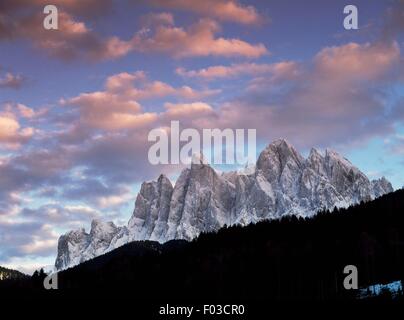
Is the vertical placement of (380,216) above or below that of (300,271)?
above

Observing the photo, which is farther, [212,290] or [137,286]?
[137,286]

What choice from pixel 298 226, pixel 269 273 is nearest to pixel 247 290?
pixel 269 273

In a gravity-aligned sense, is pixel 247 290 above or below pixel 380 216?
below

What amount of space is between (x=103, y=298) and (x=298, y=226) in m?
58.8

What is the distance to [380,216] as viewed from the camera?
532 feet
